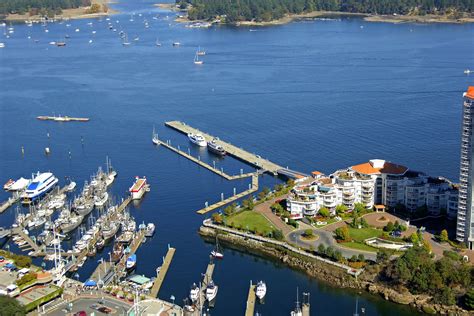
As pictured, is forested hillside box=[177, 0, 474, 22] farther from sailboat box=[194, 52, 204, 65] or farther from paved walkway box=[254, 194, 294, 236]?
paved walkway box=[254, 194, 294, 236]

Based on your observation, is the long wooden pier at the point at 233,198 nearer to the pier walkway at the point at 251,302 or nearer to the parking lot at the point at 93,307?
the pier walkway at the point at 251,302

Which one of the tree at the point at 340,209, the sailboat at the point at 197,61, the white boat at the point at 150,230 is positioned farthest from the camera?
the sailboat at the point at 197,61

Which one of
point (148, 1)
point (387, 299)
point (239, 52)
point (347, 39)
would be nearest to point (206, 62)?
point (239, 52)

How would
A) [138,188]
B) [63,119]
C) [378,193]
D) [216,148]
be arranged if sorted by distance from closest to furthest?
[378,193]
[138,188]
[216,148]
[63,119]

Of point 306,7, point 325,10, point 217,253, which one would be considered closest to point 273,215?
point 217,253

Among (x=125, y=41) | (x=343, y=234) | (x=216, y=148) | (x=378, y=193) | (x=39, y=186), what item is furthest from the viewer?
A: (x=125, y=41)

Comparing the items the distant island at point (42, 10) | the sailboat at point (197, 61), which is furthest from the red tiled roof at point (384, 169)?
the distant island at point (42, 10)

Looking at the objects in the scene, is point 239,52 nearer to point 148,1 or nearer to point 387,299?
point 387,299

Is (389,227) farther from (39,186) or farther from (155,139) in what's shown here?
(155,139)
